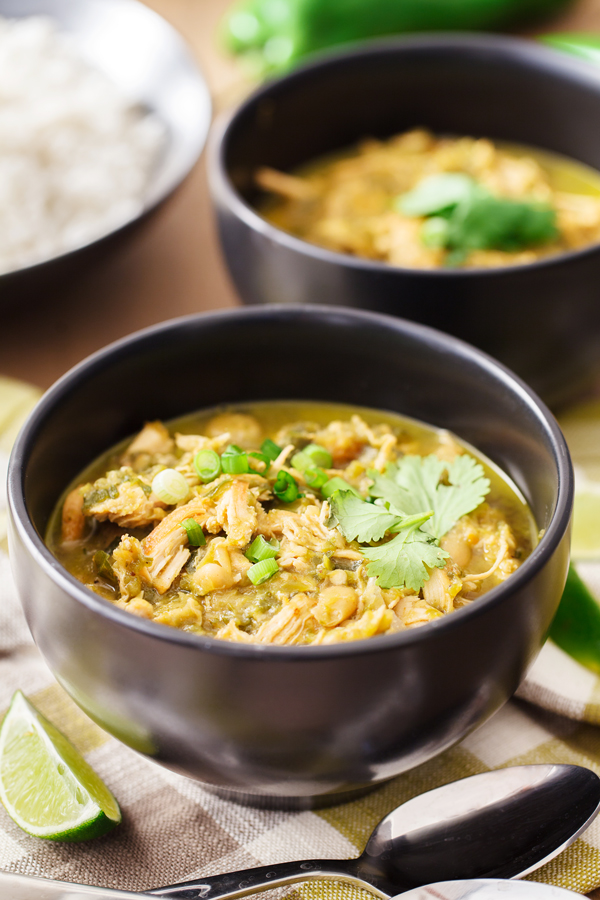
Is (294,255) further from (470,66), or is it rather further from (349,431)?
(470,66)

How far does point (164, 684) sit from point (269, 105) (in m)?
2.45

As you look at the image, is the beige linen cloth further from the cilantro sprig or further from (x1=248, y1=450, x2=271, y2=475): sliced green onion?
(x1=248, y1=450, x2=271, y2=475): sliced green onion

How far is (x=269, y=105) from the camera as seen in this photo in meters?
3.30

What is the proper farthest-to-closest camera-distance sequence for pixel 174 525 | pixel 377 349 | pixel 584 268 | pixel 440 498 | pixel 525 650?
pixel 584 268 → pixel 377 349 → pixel 440 498 → pixel 174 525 → pixel 525 650

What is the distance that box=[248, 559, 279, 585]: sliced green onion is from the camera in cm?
171

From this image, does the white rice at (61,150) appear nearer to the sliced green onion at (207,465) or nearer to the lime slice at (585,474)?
the sliced green onion at (207,465)

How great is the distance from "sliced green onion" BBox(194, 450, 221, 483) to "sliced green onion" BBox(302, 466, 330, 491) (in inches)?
7.2

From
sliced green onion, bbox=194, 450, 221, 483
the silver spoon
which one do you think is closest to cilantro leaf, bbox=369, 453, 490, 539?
sliced green onion, bbox=194, 450, 221, 483

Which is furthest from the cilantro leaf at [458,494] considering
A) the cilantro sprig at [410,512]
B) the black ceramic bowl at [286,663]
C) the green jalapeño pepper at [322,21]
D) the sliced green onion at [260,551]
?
the green jalapeño pepper at [322,21]

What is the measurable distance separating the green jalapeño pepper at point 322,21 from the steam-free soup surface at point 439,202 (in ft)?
3.36

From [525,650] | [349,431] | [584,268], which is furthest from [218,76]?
[525,650]

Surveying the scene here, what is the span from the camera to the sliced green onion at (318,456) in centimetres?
203

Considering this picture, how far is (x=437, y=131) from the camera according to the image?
369 centimetres

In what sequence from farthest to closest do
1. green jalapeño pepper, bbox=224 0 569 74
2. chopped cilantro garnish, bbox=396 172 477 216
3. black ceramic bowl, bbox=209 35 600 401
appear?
green jalapeño pepper, bbox=224 0 569 74 < chopped cilantro garnish, bbox=396 172 477 216 < black ceramic bowl, bbox=209 35 600 401
